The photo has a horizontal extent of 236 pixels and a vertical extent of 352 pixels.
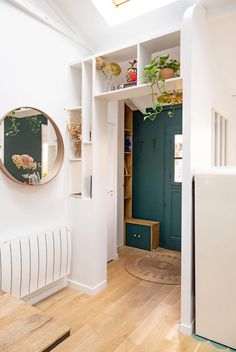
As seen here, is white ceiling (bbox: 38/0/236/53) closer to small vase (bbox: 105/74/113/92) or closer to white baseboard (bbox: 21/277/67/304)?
small vase (bbox: 105/74/113/92)

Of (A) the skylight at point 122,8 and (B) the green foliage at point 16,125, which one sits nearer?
(B) the green foliage at point 16,125

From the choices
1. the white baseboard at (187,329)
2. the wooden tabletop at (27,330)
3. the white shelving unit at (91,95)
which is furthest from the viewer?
the white shelving unit at (91,95)

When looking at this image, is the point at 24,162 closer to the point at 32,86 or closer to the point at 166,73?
the point at 32,86

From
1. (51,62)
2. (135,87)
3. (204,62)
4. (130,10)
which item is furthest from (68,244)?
(130,10)

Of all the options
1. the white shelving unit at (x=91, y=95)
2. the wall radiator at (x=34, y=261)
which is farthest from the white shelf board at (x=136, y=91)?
the wall radiator at (x=34, y=261)

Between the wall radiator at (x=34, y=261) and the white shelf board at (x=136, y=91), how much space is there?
146cm

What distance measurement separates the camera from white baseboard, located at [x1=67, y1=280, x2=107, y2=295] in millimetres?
2594

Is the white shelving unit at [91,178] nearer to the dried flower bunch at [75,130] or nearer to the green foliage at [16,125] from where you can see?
the dried flower bunch at [75,130]

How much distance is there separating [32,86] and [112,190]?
182cm

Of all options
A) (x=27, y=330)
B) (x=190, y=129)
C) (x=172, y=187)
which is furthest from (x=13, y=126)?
(x=172, y=187)

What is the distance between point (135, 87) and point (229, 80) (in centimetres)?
183

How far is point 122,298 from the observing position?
2.53 meters

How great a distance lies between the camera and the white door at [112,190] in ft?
11.7

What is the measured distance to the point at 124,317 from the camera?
7.21ft
